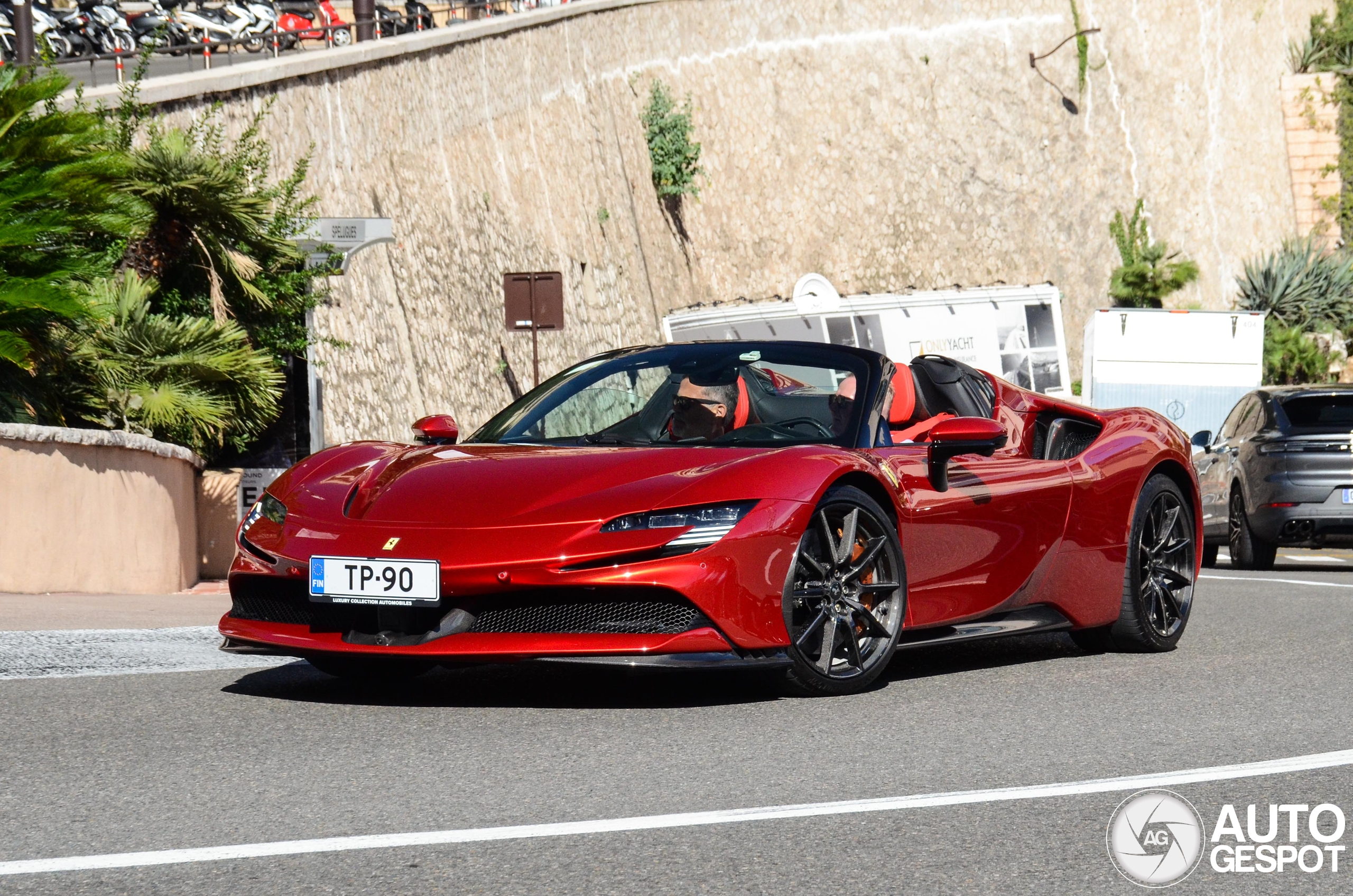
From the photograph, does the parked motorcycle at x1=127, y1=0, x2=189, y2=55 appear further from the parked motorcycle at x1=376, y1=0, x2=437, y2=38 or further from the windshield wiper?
the windshield wiper

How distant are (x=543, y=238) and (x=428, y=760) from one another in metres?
28.2

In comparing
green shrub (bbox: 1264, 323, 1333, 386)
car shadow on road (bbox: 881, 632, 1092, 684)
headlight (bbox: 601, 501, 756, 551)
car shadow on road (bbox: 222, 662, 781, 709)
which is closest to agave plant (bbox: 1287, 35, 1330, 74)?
green shrub (bbox: 1264, 323, 1333, 386)

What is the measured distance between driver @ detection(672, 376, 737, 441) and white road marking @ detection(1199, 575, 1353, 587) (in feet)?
20.2

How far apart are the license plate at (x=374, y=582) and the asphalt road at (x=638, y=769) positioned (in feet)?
1.25

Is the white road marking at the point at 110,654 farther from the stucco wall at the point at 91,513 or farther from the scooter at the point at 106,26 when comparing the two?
the scooter at the point at 106,26

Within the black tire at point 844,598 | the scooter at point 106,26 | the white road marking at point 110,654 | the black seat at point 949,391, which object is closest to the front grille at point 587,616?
the black tire at point 844,598

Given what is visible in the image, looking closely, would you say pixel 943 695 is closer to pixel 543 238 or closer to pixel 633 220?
pixel 543 238

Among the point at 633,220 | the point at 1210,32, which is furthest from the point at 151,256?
the point at 1210,32

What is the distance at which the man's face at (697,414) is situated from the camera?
688 centimetres

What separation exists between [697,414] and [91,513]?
5570 millimetres

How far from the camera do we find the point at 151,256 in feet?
45.0

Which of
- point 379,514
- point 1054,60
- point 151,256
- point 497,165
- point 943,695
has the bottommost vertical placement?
point 943,695

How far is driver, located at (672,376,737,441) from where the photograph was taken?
6.89 meters

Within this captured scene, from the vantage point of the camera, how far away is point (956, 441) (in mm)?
6660
